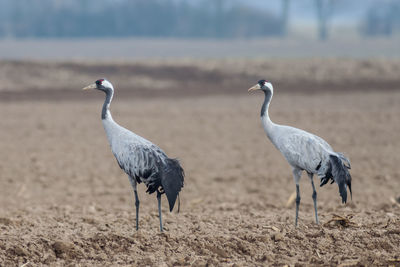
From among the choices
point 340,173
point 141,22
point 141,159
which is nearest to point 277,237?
point 340,173

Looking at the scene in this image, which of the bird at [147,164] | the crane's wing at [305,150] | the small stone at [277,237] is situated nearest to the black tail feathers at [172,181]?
the bird at [147,164]

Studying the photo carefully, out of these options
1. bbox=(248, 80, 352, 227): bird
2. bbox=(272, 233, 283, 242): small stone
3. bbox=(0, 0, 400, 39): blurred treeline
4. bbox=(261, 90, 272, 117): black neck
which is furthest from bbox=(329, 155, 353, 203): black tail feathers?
bbox=(0, 0, 400, 39): blurred treeline

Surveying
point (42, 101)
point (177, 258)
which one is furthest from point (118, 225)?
point (42, 101)

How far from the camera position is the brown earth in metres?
7.03

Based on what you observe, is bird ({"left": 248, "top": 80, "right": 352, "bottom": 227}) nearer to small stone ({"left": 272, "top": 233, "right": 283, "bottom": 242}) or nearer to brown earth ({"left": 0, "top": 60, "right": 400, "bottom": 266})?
brown earth ({"left": 0, "top": 60, "right": 400, "bottom": 266})

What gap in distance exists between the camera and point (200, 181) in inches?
537

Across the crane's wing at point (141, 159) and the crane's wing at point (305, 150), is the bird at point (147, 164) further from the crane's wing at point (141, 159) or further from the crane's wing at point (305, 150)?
the crane's wing at point (305, 150)

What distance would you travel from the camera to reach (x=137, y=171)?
738 cm

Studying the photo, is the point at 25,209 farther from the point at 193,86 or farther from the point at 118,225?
the point at 193,86

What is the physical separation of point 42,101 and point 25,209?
16780 millimetres

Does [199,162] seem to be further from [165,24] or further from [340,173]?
[165,24]

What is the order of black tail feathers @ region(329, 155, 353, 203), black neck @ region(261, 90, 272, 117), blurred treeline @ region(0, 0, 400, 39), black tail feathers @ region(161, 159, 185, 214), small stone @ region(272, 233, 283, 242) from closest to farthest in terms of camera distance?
black tail feathers @ region(161, 159, 185, 214) → small stone @ region(272, 233, 283, 242) → black tail feathers @ region(329, 155, 353, 203) → black neck @ region(261, 90, 272, 117) → blurred treeline @ region(0, 0, 400, 39)

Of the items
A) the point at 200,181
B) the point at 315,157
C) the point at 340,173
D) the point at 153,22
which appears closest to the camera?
the point at 340,173

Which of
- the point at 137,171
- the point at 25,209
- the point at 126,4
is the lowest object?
the point at 25,209
